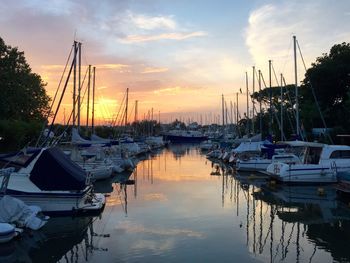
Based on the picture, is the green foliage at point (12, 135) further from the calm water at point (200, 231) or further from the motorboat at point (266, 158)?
the motorboat at point (266, 158)

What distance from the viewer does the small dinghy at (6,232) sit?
13.6 metres

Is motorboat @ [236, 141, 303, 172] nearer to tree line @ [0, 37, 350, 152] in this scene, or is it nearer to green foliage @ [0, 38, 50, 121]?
tree line @ [0, 37, 350, 152]

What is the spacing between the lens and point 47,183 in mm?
18078

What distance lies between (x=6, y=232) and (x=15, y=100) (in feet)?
121

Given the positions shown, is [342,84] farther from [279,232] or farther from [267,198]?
[279,232]

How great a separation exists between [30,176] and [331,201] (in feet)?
47.9

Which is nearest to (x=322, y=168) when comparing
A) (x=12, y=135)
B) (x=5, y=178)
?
(x=5, y=178)

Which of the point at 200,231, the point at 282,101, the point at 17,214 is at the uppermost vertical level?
the point at 282,101

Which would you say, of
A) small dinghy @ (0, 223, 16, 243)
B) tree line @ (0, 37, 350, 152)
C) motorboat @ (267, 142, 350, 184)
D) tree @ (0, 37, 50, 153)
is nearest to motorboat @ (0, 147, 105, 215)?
small dinghy @ (0, 223, 16, 243)

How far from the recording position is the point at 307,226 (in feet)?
56.6

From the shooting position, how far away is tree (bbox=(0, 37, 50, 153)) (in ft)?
131

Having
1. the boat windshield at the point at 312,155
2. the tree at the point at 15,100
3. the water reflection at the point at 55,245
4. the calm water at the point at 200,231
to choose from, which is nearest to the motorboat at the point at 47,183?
the calm water at the point at 200,231

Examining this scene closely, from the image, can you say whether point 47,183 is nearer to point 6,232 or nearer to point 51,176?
point 51,176

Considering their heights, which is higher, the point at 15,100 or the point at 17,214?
the point at 15,100
